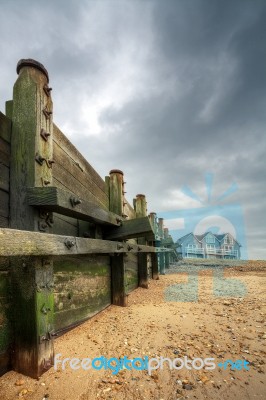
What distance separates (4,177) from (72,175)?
4.84 feet

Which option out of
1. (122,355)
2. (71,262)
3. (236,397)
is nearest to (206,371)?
(236,397)

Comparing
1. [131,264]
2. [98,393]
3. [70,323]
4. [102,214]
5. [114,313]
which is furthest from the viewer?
[131,264]

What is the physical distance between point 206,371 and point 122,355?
2.96ft

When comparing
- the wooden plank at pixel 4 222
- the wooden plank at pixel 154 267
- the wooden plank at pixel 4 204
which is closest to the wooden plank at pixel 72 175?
the wooden plank at pixel 4 204

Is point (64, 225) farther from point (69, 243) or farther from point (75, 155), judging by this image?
point (75, 155)

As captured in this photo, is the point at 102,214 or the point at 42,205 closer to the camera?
the point at 42,205

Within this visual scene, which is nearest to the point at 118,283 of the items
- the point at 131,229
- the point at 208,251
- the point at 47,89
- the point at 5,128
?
the point at 131,229

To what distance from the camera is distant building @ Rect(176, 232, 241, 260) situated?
5347 centimetres

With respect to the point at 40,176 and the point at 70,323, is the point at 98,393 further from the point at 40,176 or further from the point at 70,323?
the point at 40,176

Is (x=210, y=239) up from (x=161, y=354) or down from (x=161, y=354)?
A: up

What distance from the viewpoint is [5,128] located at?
2.38 m

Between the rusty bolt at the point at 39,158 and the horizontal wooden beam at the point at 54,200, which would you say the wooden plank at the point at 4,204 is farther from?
the rusty bolt at the point at 39,158

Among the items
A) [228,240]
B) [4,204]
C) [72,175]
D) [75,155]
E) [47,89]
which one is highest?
[47,89]

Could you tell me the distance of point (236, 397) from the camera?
205 centimetres
